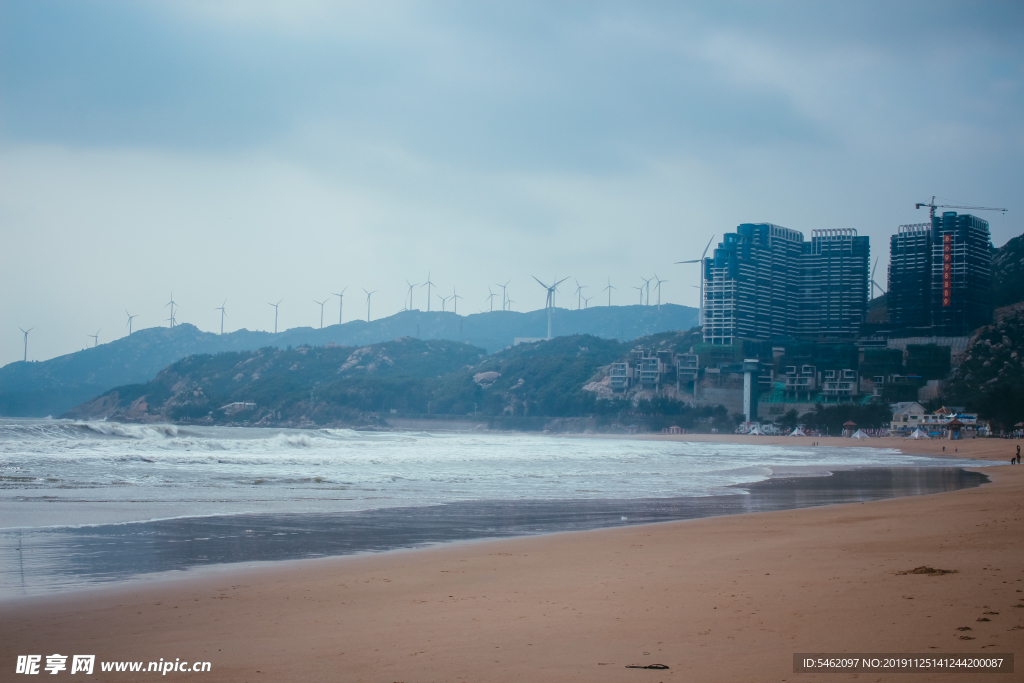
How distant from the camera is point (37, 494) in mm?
19641

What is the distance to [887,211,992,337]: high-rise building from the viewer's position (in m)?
156

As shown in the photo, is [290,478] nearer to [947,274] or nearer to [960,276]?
[947,274]

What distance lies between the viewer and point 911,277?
16550 cm

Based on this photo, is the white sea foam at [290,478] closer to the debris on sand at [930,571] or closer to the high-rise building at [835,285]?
the debris on sand at [930,571]

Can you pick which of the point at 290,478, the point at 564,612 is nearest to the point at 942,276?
the point at 290,478

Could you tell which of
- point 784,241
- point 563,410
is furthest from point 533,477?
point 784,241

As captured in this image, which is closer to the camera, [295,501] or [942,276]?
[295,501]

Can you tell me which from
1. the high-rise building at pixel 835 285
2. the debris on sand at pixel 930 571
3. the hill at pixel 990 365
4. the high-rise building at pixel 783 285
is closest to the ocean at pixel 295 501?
the debris on sand at pixel 930 571

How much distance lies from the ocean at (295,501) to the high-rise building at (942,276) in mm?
141001

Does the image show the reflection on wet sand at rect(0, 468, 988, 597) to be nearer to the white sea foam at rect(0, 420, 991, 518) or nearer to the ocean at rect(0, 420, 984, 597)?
the ocean at rect(0, 420, 984, 597)

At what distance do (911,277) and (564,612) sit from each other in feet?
593

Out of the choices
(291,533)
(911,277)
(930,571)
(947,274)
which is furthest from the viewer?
(911,277)

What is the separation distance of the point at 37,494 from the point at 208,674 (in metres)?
16.9

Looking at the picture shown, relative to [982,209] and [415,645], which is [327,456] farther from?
[982,209]
